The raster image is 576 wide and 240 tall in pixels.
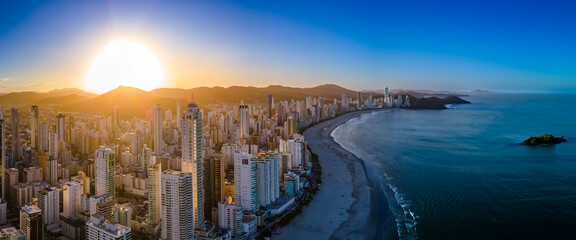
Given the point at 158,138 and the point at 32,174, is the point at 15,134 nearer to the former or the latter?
the point at 32,174

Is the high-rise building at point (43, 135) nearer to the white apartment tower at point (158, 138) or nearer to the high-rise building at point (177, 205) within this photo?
the white apartment tower at point (158, 138)

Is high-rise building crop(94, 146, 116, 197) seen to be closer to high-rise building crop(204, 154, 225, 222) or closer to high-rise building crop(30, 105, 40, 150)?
high-rise building crop(204, 154, 225, 222)

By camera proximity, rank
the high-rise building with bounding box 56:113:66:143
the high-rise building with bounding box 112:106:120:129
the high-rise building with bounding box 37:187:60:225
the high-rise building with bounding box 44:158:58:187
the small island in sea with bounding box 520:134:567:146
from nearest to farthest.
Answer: the high-rise building with bounding box 37:187:60:225 < the high-rise building with bounding box 44:158:58:187 < the high-rise building with bounding box 56:113:66:143 < the small island in sea with bounding box 520:134:567:146 < the high-rise building with bounding box 112:106:120:129

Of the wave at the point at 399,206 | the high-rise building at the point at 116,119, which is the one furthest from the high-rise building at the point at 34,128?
the wave at the point at 399,206

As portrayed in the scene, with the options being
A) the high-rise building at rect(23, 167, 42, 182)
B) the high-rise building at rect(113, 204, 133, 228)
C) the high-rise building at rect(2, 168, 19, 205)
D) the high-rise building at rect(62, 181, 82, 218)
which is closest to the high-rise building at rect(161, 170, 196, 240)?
the high-rise building at rect(113, 204, 133, 228)

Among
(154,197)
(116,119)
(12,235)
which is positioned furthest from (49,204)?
(116,119)

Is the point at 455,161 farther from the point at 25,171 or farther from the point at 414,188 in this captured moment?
the point at 25,171
